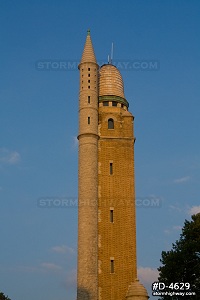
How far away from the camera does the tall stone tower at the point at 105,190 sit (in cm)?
4928

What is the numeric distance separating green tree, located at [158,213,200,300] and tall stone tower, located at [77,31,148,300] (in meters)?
2.78

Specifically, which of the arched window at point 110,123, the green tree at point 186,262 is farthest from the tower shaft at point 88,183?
the green tree at point 186,262

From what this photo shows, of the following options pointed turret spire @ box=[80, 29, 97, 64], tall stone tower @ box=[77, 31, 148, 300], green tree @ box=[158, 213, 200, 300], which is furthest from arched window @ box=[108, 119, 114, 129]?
green tree @ box=[158, 213, 200, 300]

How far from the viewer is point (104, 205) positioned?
5241cm

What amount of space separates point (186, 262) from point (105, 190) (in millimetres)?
10572

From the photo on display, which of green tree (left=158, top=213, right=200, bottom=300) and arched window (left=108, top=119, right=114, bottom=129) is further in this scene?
arched window (left=108, top=119, right=114, bottom=129)

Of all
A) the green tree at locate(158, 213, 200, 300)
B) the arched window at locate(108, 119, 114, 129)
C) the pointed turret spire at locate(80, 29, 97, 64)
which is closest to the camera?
the green tree at locate(158, 213, 200, 300)

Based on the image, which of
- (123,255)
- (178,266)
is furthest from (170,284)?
(123,255)

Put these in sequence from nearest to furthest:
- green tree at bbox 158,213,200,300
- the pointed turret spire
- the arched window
Answer: 1. green tree at bbox 158,213,200,300
2. the arched window
3. the pointed turret spire

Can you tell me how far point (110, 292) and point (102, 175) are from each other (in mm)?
11301

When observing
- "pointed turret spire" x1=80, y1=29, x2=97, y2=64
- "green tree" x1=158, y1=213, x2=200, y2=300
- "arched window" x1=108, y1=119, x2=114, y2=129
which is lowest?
"green tree" x1=158, y1=213, x2=200, y2=300

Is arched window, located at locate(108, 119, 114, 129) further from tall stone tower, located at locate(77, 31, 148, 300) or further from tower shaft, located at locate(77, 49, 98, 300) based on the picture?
tower shaft, located at locate(77, 49, 98, 300)

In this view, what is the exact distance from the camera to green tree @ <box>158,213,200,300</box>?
47375 millimetres

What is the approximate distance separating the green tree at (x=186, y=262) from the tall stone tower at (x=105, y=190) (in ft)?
9.14
